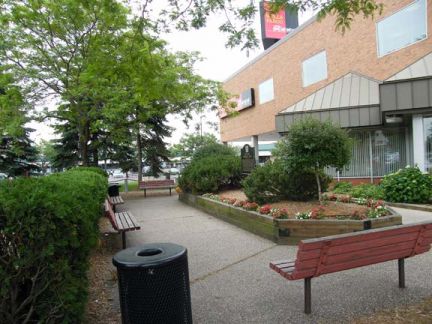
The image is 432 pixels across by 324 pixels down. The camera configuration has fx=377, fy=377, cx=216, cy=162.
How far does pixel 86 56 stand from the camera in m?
13.0

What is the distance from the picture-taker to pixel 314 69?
864 inches

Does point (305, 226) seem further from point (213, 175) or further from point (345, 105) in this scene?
point (345, 105)

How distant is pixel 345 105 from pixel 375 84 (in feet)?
6.55

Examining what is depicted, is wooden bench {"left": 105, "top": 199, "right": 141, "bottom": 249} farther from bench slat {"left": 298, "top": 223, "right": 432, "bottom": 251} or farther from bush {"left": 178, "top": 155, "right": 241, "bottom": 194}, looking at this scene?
bush {"left": 178, "top": 155, "right": 241, "bottom": 194}

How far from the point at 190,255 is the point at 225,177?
709 cm

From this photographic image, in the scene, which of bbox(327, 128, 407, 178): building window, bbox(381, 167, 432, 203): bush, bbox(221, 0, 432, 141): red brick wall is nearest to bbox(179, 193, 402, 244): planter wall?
bbox(381, 167, 432, 203): bush

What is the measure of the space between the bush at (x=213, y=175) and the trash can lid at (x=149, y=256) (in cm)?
953

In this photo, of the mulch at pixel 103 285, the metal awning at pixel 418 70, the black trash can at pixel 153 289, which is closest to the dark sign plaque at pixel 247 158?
the metal awning at pixel 418 70

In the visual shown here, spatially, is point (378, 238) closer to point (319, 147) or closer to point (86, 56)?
point (319, 147)

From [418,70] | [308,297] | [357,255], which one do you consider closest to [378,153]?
[418,70]

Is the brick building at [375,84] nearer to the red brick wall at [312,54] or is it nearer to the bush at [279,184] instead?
the red brick wall at [312,54]

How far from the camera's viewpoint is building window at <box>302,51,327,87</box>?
21031mm

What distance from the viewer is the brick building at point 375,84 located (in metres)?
13.2

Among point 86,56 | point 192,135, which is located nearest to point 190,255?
point 86,56
